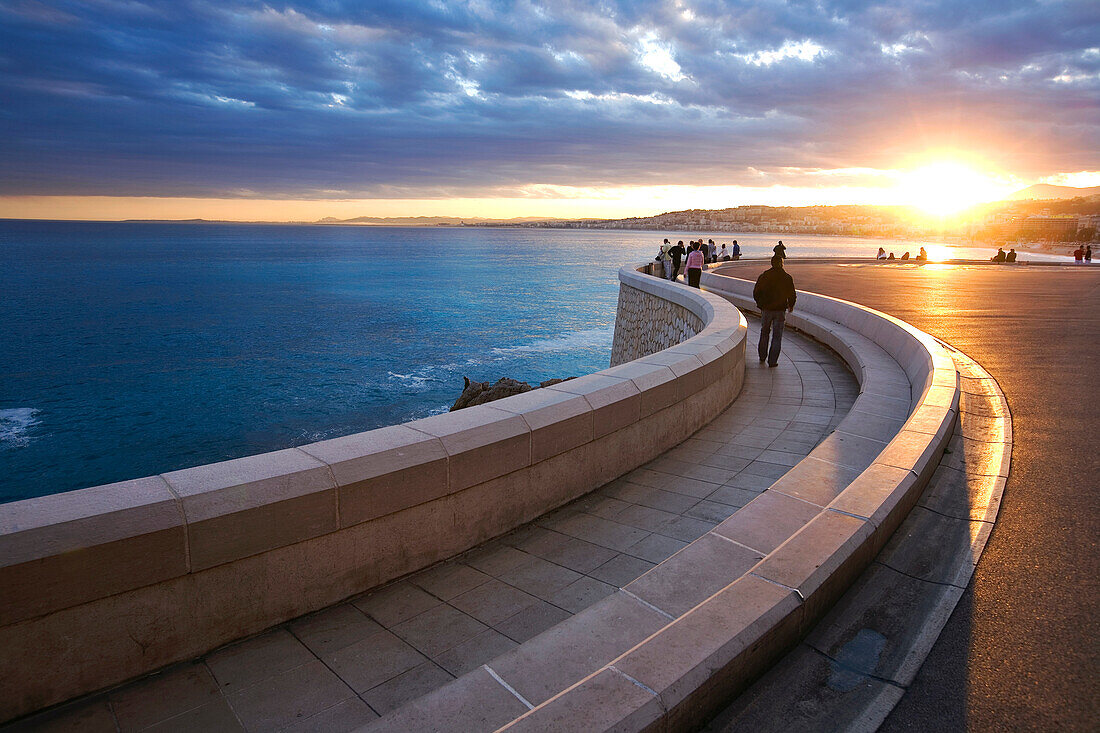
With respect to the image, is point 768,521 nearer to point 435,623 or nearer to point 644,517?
point 644,517

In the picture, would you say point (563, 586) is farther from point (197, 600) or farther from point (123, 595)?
point (123, 595)

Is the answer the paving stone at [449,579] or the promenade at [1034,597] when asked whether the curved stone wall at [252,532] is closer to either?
the paving stone at [449,579]

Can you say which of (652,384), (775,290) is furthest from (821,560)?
(775,290)

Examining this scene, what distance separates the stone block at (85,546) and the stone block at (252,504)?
85 millimetres

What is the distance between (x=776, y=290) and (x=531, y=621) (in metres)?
6.95

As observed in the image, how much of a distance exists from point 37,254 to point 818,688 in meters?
137

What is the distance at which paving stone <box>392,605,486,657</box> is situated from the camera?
3289 millimetres

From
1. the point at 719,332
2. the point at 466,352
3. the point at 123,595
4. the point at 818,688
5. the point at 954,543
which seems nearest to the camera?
the point at 818,688

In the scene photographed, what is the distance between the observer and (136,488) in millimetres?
3047

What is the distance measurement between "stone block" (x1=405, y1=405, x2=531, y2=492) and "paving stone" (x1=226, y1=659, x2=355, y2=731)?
1252mm

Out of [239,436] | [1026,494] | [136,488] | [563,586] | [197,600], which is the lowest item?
[239,436]

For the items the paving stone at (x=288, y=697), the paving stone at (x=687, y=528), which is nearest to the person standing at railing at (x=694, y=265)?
the paving stone at (x=687, y=528)

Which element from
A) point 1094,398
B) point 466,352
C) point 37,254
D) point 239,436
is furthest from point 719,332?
point 37,254

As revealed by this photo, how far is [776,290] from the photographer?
9094 mm
